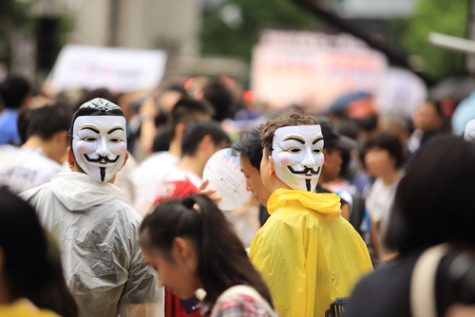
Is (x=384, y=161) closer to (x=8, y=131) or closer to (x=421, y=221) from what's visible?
(x=8, y=131)

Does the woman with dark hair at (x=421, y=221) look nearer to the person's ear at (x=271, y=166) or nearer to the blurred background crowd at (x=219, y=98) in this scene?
the blurred background crowd at (x=219, y=98)

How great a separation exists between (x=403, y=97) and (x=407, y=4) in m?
85.0

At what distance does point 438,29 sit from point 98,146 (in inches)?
1492

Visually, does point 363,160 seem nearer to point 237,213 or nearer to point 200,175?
point 237,213

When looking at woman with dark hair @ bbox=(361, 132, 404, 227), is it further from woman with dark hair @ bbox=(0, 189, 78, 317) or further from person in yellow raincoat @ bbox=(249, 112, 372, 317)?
woman with dark hair @ bbox=(0, 189, 78, 317)

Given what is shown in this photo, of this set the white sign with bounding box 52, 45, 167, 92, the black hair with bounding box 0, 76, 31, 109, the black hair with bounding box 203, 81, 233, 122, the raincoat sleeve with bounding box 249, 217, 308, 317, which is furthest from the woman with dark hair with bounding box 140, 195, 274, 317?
the white sign with bounding box 52, 45, 167, 92

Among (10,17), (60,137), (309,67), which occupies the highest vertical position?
(60,137)

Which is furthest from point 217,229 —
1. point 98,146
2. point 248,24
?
point 248,24

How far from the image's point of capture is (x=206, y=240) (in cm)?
280

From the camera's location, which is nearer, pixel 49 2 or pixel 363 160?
pixel 363 160

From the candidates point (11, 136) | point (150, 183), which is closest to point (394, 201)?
point (150, 183)

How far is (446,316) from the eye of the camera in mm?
2145

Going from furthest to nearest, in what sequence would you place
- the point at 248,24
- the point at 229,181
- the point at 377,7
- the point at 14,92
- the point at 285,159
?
the point at 377,7 → the point at 248,24 → the point at 14,92 → the point at 229,181 → the point at 285,159

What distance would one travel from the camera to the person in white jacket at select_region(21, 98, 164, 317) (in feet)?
12.3
